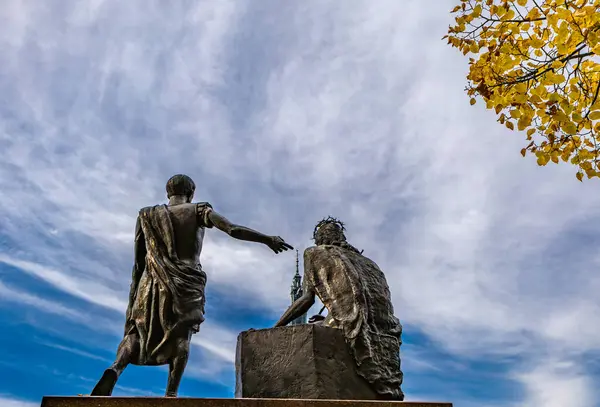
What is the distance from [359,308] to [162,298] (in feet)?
6.72

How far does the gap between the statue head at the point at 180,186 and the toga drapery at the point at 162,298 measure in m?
0.51

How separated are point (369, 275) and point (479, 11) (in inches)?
121

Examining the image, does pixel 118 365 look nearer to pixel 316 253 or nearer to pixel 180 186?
pixel 180 186

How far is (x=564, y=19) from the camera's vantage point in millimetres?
4410

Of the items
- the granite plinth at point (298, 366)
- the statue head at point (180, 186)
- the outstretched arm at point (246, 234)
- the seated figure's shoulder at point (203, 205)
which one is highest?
the statue head at point (180, 186)

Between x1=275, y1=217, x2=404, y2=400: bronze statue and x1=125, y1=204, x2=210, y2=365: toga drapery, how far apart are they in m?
1.02

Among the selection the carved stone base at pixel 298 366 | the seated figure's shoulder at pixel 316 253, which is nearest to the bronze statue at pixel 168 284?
the seated figure's shoulder at pixel 316 253

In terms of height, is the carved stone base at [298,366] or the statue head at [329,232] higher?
the statue head at [329,232]

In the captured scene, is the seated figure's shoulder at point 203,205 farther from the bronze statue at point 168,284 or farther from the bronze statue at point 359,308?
the bronze statue at point 359,308

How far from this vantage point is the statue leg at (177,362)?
5.64 metres

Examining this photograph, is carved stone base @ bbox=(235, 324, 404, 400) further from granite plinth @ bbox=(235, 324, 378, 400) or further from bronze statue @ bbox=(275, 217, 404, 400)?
bronze statue @ bbox=(275, 217, 404, 400)

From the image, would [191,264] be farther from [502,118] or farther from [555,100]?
[555,100]

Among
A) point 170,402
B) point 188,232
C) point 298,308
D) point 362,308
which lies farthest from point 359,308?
point 170,402

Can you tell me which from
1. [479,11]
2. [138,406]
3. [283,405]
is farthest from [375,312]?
[479,11]
